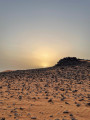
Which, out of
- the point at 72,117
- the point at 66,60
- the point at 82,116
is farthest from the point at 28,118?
→ the point at 66,60

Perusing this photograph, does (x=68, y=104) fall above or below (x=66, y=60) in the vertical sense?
below

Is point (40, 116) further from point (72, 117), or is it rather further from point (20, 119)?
point (72, 117)

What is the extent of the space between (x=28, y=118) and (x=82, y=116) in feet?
9.59

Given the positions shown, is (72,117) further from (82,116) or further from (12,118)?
(12,118)

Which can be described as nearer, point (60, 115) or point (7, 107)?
point (60, 115)

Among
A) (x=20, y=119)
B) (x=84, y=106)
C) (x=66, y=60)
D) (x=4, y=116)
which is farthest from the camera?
(x=66, y=60)

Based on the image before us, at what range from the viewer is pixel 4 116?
7.66 meters

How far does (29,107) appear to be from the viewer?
29.6 ft

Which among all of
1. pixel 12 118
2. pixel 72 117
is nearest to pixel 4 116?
pixel 12 118

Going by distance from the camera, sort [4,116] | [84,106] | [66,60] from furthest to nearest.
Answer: [66,60] → [84,106] → [4,116]

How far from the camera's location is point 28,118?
24.1 ft

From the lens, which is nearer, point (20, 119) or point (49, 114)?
point (20, 119)

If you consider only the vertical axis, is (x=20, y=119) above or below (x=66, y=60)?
below

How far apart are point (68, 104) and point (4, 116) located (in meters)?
4.24
